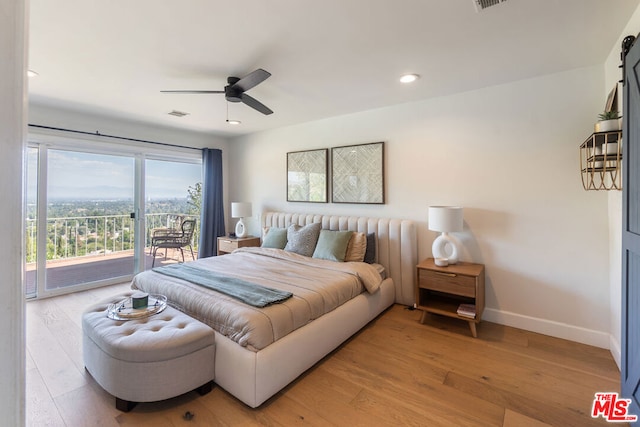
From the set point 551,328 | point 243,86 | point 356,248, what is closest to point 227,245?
point 356,248

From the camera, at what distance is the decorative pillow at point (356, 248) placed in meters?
3.39

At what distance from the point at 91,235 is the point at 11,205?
504 cm

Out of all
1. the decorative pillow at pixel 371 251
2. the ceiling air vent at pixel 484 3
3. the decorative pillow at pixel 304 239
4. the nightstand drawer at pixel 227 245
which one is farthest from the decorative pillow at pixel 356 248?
the ceiling air vent at pixel 484 3

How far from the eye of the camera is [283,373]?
6.40 feet

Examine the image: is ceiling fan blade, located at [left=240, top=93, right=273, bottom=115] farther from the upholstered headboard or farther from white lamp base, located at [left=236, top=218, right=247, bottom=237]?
white lamp base, located at [left=236, top=218, right=247, bottom=237]

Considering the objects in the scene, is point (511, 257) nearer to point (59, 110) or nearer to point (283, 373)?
point (283, 373)

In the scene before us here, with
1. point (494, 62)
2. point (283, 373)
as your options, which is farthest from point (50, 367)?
point (494, 62)

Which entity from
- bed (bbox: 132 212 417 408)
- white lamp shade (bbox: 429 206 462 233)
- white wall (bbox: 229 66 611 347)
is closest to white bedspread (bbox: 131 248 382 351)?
bed (bbox: 132 212 417 408)

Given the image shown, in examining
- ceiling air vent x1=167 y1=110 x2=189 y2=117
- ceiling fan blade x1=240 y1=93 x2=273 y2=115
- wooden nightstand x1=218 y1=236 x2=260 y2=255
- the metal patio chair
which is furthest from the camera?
the metal patio chair

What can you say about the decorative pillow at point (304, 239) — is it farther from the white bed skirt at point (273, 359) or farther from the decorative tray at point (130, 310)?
the decorative tray at point (130, 310)

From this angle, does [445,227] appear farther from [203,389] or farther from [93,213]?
[93,213]

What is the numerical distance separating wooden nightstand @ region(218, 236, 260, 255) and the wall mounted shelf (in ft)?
13.9

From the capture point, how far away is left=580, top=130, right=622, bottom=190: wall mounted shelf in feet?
6.48

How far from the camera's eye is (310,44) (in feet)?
7.15
